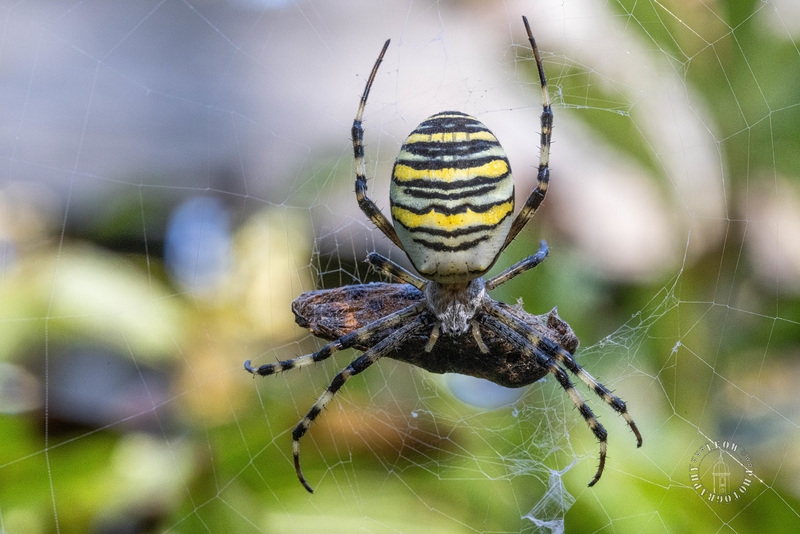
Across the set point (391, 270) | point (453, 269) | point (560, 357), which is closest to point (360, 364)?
point (391, 270)

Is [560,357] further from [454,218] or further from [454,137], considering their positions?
[454,137]

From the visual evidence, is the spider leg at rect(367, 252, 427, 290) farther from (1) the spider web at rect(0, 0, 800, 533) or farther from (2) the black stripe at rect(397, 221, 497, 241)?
(1) the spider web at rect(0, 0, 800, 533)

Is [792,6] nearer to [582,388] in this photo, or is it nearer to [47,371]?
[582,388]

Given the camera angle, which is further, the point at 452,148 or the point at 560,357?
the point at 560,357

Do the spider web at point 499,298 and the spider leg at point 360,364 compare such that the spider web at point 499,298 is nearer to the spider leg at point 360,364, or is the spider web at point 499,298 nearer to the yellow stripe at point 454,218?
the spider leg at point 360,364

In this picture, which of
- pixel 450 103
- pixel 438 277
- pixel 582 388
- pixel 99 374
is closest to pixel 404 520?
pixel 582 388

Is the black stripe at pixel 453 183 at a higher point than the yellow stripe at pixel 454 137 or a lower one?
lower
